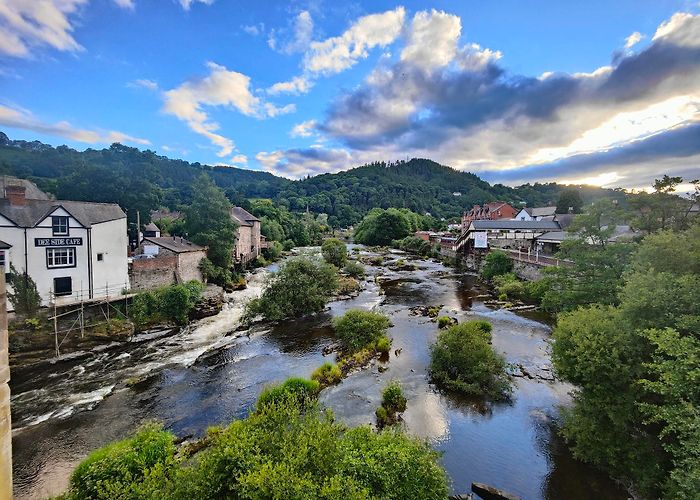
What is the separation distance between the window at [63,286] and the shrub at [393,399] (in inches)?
874

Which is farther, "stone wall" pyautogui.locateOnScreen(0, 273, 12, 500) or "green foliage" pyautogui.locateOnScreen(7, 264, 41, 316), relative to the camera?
"green foliage" pyautogui.locateOnScreen(7, 264, 41, 316)

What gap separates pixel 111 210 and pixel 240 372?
729 inches

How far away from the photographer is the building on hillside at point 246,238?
4584cm

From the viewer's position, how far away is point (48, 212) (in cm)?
2212

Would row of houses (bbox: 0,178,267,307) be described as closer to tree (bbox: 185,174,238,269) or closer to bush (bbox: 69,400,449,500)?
tree (bbox: 185,174,238,269)

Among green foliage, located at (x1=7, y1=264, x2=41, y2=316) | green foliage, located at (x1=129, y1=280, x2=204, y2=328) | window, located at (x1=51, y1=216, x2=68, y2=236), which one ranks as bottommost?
green foliage, located at (x1=129, y1=280, x2=204, y2=328)

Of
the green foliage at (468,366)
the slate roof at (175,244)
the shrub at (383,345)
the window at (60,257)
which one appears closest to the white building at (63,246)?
the window at (60,257)

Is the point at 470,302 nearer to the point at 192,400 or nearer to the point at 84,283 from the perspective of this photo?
the point at 192,400

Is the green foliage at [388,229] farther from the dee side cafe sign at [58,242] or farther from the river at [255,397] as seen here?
the dee side cafe sign at [58,242]

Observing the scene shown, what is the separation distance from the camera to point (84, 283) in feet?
77.5

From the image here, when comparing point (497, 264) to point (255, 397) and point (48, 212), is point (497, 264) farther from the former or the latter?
point (48, 212)

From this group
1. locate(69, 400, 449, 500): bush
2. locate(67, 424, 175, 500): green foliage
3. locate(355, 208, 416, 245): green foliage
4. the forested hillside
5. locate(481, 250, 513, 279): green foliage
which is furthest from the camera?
locate(355, 208, 416, 245): green foliage

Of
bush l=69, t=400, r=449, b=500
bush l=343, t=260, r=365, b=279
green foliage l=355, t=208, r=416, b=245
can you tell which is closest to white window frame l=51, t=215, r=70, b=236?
bush l=69, t=400, r=449, b=500

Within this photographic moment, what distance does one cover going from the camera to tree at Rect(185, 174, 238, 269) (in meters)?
37.0
